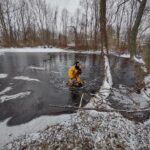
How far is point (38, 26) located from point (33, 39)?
5.35 metres

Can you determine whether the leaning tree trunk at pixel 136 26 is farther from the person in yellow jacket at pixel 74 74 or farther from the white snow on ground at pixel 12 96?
the white snow on ground at pixel 12 96

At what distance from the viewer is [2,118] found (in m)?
4.18

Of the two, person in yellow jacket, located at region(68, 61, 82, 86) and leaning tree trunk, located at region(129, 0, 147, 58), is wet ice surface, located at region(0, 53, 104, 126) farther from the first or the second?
leaning tree trunk, located at region(129, 0, 147, 58)

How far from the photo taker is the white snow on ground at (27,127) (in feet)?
11.1

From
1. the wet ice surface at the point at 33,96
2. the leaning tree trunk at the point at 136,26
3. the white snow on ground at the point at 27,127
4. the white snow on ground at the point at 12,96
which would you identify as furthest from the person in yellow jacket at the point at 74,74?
the leaning tree trunk at the point at 136,26

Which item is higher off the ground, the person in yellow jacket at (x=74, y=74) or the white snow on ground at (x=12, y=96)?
the person in yellow jacket at (x=74, y=74)

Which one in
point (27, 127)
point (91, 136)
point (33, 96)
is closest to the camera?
point (91, 136)

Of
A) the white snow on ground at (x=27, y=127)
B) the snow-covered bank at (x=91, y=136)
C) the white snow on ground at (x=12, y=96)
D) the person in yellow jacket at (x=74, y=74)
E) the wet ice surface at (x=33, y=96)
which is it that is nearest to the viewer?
the snow-covered bank at (x=91, y=136)

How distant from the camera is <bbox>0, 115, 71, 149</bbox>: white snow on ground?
3370 millimetres

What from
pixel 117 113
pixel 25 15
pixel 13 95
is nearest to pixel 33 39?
pixel 25 15

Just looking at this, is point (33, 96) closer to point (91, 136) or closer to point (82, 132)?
point (82, 132)

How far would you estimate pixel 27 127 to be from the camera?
147 inches

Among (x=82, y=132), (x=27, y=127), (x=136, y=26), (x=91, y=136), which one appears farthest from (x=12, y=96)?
(x=136, y=26)

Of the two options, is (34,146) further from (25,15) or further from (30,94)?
(25,15)
